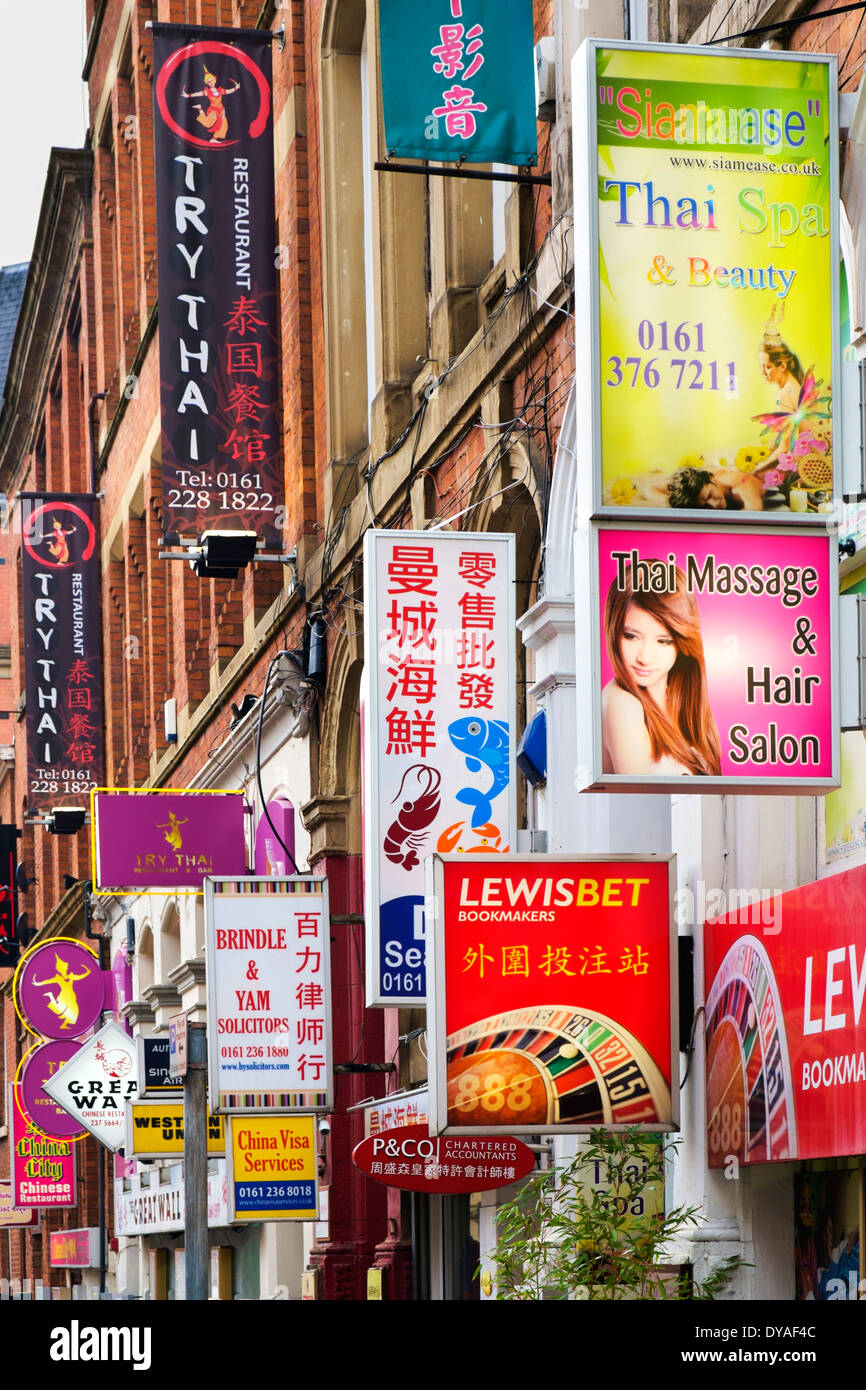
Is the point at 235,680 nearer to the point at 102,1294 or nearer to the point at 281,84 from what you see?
the point at 281,84

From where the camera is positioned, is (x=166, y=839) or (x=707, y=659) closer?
(x=707, y=659)

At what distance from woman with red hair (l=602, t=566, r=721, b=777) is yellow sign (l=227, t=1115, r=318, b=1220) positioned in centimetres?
858

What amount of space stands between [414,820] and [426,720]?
56cm

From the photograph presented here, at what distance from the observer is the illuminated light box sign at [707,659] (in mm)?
7801

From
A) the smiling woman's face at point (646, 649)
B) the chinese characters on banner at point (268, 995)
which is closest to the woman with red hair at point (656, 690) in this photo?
the smiling woman's face at point (646, 649)

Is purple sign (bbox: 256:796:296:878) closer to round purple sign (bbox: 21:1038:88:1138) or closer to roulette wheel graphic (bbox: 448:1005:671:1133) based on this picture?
round purple sign (bbox: 21:1038:88:1138)

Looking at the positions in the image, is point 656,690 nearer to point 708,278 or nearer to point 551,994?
point 708,278

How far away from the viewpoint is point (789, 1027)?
29.3 ft

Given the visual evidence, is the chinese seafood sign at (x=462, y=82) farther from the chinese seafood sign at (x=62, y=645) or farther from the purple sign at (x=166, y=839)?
the chinese seafood sign at (x=62, y=645)

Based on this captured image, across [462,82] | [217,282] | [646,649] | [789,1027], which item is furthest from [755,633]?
[217,282]

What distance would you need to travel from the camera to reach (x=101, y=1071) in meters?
19.8

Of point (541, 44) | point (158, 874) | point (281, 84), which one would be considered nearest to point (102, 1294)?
point (158, 874)

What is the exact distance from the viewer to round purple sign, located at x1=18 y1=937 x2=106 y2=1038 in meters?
28.0
